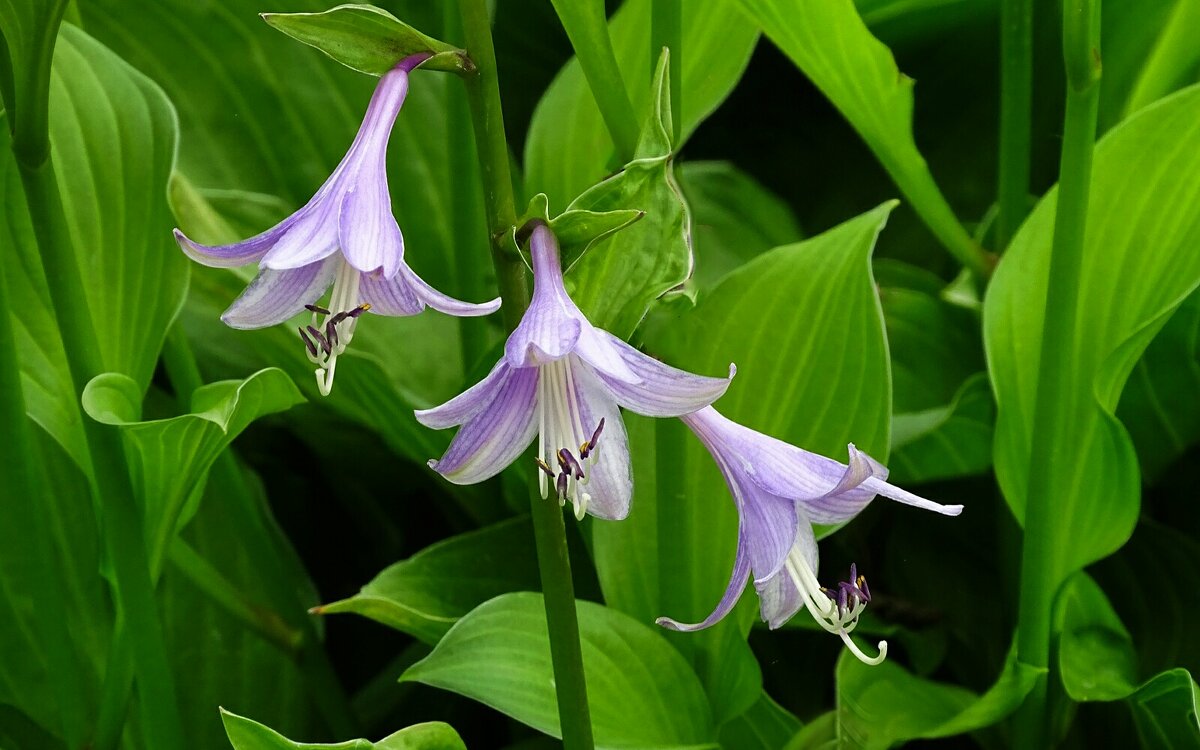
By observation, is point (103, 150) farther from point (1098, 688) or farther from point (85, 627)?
point (1098, 688)

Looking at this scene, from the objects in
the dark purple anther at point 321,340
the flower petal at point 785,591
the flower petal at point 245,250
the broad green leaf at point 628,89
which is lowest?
the flower petal at point 785,591

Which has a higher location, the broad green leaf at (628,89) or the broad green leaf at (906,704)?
the broad green leaf at (628,89)

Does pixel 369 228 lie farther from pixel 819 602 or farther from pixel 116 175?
pixel 116 175

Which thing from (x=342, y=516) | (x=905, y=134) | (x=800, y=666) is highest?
(x=905, y=134)

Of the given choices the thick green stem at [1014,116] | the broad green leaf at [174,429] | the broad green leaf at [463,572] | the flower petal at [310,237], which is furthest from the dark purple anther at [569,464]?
the thick green stem at [1014,116]

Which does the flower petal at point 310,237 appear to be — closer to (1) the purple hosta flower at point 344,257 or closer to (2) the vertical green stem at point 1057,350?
(1) the purple hosta flower at point 344,257

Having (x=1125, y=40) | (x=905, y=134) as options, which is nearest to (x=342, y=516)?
(x=905, y=134)

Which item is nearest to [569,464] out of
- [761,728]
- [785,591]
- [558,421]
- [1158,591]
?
[558,421]
